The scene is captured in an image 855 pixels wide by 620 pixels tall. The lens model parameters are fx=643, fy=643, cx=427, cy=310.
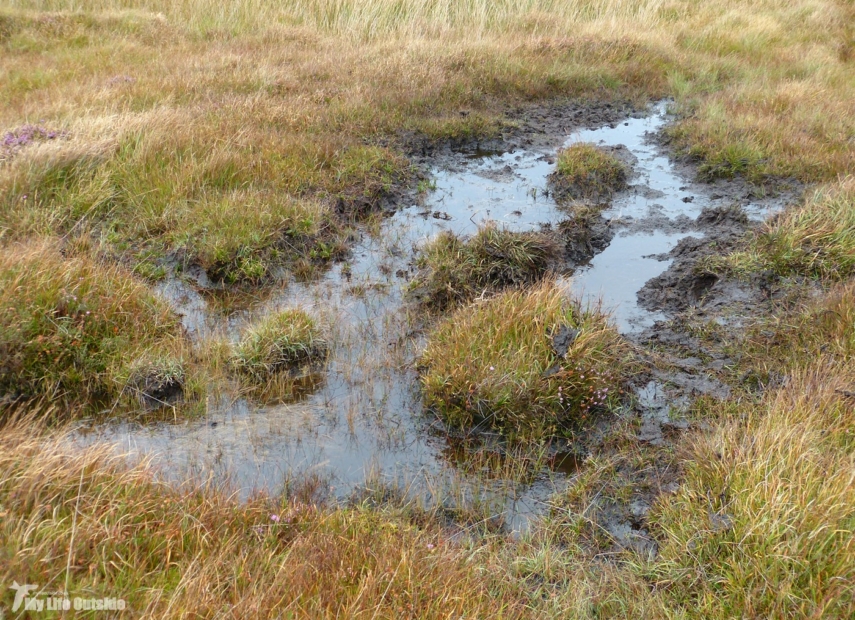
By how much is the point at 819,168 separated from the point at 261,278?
7363 millimetres

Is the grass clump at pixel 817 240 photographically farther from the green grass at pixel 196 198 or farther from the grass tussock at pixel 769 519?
the green grass at pixel 196 198

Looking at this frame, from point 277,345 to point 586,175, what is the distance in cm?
527

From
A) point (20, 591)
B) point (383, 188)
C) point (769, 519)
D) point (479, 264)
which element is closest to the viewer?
point (20, 591)

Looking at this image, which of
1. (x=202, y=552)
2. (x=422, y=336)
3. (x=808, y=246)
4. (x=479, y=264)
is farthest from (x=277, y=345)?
(x=808, y=246)

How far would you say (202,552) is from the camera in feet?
9.12

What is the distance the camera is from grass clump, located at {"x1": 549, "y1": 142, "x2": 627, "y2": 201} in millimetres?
8383

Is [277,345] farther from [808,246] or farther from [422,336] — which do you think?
[808,246]

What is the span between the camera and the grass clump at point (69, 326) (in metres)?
4.36

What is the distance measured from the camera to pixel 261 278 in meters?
6.21

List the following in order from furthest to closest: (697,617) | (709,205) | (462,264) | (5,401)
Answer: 1. (709,205)
2. (462,264)
3. (5,401)
4. (697,617)

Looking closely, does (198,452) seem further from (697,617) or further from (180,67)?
(180,67)

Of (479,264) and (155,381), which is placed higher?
(479,264)

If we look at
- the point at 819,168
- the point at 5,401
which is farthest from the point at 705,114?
the point at 5,401

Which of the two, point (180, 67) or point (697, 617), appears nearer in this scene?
point (697, 617)
